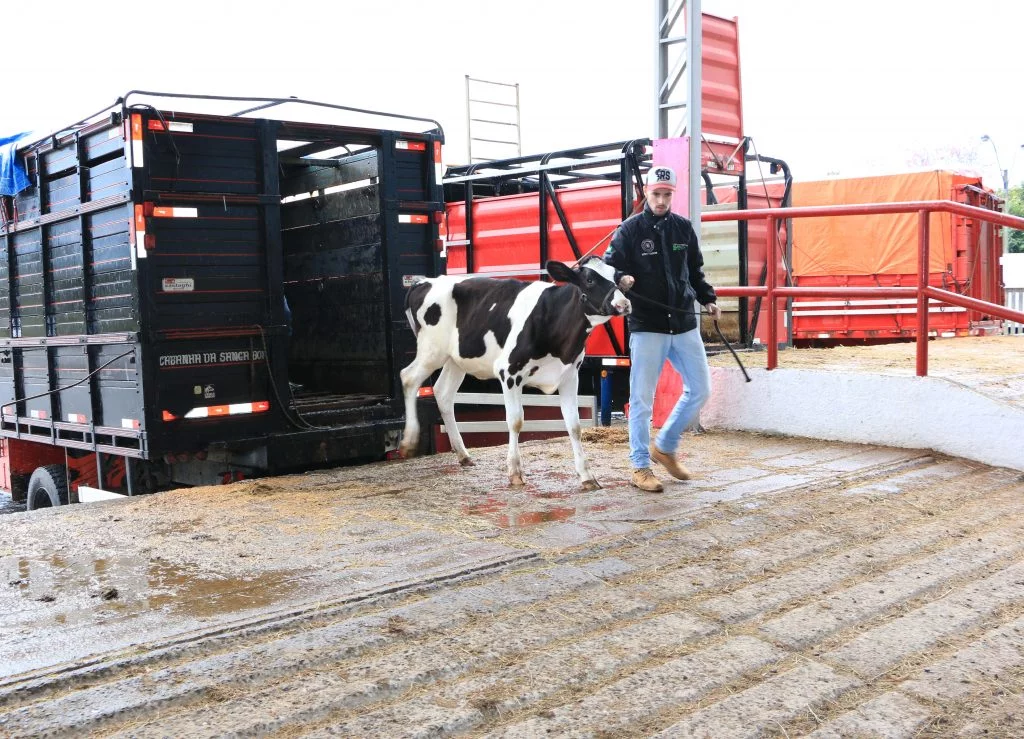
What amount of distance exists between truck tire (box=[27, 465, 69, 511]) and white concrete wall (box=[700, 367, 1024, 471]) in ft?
19.2

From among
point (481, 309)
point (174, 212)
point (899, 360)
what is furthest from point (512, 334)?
point (899, 360)

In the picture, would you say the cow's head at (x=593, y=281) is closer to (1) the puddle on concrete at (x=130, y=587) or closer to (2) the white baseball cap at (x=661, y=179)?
(2) the white baseball cap at (x=661, y=179)

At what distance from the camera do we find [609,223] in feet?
35.2

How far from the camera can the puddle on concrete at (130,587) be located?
4297 mm

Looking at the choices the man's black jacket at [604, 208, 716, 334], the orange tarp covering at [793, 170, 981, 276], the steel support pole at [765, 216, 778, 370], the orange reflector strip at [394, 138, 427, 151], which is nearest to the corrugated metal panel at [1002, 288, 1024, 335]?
the orange tarp covering at [793, 170, 981, 276]

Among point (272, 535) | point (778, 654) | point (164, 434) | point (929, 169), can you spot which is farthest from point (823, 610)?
point (929, 169)

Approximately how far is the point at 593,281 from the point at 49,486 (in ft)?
18.1

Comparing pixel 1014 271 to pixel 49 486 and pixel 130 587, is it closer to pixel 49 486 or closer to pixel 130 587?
pixel 49 486

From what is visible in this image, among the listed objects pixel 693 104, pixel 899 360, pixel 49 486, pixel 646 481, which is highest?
pixel 693 104

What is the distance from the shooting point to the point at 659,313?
6.65 m

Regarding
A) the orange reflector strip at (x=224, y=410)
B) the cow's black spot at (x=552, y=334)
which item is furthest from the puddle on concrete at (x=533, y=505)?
the orange reflector strip at (x=224, y=410)

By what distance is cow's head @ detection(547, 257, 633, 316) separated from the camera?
262 inches

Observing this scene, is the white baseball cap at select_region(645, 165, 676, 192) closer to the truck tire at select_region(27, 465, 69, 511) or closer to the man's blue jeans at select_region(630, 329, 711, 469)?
the man's blue jeans at select_region(630, 329, 711, 469)

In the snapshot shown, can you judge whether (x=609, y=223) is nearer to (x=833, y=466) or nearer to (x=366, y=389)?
(x=366, y=389)
